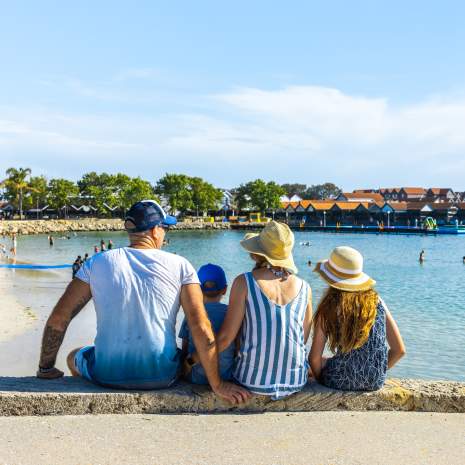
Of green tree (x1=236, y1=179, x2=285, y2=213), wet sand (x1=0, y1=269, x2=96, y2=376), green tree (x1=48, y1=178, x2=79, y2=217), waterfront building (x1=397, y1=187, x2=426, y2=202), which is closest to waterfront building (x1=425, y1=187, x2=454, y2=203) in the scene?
waterfront building (x1=397, y1=187, x2=426, y2=202)

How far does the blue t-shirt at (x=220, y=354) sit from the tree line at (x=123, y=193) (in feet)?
362

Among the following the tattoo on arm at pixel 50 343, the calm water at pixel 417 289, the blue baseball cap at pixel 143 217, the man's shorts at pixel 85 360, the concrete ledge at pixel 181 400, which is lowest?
the calm water at pixel 417 289

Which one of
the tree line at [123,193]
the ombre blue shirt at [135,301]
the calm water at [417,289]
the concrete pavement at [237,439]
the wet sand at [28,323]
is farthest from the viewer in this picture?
the tree line at [123,193]

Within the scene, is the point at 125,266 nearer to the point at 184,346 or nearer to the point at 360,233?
the point at 184,346

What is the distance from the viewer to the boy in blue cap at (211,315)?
12.2ft

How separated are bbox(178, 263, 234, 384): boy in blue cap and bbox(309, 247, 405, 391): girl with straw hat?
1.80 ft

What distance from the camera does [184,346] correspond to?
12.5 ft

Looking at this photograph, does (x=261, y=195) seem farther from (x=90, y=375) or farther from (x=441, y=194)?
(x=90, y=375)

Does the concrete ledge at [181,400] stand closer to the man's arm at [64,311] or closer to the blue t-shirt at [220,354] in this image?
the blue t-shirt at [220,354]

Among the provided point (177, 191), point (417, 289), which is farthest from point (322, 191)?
point (417, 289)

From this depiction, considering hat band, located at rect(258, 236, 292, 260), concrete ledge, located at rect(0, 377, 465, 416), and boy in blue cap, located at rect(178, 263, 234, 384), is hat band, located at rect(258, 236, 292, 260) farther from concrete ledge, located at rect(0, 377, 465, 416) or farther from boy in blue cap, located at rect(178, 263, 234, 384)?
concrete ledge, located at rect(0, 377, 465, 416)

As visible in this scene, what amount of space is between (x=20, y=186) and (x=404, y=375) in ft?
343

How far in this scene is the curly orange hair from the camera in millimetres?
3617

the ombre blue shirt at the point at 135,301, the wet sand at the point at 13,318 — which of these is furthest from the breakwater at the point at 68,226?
the ombre blue shirt at the point at 135,301
